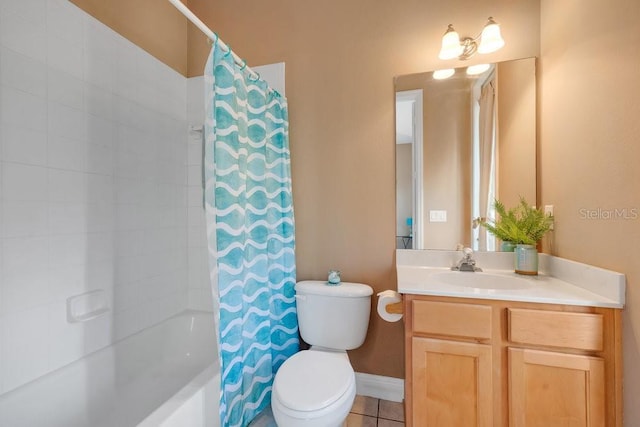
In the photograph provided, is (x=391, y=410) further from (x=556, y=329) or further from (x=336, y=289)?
(x=556, y=329)

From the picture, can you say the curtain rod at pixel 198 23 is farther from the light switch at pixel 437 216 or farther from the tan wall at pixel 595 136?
the tan wall at pixel 595 136

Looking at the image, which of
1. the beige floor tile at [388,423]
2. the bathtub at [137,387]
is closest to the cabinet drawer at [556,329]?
the beige floor tile at [388,423]

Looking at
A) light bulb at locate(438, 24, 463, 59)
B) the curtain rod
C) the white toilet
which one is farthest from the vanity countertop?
the curtain rod

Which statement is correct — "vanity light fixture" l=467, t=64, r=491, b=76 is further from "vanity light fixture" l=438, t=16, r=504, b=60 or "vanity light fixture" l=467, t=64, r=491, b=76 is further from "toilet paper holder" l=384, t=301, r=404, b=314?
"toilet paper holder" l=384, t=301, r=404, b=314

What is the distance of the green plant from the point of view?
4.96 feet

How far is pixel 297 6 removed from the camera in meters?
1.98

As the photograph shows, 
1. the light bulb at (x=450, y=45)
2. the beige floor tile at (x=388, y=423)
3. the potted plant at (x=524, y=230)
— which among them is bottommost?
the beige floor tile at (x=388, y=423)

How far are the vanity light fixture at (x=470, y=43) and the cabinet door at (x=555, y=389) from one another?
1.51 meters

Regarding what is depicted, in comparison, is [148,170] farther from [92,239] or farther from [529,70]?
[529,70]

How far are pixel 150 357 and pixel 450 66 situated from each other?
8.37ft

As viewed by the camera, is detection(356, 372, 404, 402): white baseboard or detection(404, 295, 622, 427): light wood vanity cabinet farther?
detection(356, 372, 404, 402): white baseboard

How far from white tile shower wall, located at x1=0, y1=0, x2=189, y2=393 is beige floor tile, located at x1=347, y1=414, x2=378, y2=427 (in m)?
1.37

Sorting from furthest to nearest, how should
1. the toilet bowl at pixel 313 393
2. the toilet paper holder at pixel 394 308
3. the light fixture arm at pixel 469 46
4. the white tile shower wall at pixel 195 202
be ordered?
the white tile shower wall at pixel 195 202 → the light fixture arm at pixel 469 46 → the toilet paper holder at pixel 394 308 → the toilet bowl at pixel 313 393

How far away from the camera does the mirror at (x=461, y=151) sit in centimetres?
166
